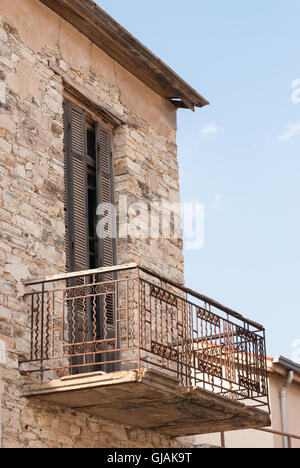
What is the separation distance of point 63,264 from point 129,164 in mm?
2177

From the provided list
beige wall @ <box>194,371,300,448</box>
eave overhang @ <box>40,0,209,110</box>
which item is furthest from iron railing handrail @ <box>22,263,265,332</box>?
beige wall @ <box>194,371,300,448</box>

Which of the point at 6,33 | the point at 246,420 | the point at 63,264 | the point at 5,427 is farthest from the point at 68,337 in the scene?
the point at 6,33

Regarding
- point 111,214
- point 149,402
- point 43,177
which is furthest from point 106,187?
point 149,402

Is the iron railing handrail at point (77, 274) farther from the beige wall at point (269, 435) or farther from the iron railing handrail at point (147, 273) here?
the beige wall at point (269, 435)

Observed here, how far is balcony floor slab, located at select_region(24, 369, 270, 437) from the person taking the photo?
9.04 m

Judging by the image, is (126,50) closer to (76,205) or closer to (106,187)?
(106,187)

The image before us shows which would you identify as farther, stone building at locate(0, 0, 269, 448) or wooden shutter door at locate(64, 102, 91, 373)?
wooden shutter door at locate(64, 102, 91, 373)

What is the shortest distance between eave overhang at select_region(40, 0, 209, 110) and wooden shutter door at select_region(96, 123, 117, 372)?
107 cm

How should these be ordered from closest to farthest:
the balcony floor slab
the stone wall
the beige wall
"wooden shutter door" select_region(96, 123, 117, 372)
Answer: the balcony floor slab → the stone wall → "wooden shutter door" select_region(96, 123, 117, 372) → the beige wall

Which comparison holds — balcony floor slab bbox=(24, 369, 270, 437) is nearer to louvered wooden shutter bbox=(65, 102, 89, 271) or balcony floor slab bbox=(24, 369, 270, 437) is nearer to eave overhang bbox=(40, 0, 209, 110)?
louvered wooden shutter bbox=(65, 102, 89, 271)

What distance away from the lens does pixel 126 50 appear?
479 inches

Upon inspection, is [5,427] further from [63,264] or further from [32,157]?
[32,157]

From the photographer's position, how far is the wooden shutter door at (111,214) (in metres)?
11.0

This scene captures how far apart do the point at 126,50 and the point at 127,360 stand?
475 centimetres
